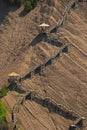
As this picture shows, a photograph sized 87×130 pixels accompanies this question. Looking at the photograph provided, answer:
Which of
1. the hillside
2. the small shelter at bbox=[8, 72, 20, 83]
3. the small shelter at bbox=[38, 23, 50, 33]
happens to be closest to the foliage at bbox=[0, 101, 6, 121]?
the hillside

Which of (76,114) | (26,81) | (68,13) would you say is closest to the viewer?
(76,114)

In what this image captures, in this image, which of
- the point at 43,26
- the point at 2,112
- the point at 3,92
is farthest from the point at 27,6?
the point at 2,112

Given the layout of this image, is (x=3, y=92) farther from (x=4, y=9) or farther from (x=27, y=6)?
(x=4, y=9)

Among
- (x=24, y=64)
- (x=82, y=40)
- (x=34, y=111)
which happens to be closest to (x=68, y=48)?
(x=82, y=40)

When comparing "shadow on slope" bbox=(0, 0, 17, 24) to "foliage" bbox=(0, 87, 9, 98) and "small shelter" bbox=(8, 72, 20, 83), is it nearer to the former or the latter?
"small shelter" bbox=(8, 72, 20, 83)

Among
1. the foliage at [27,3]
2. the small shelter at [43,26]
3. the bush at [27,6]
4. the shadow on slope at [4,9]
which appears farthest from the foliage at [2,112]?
the foliage at [27,3]

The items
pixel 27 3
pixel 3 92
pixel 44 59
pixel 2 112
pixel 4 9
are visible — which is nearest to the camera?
pixel 2 112

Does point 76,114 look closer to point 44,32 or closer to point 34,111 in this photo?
point 34,111

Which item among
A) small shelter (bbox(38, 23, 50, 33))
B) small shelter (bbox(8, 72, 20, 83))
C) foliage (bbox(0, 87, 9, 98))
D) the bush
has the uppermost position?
the bush
